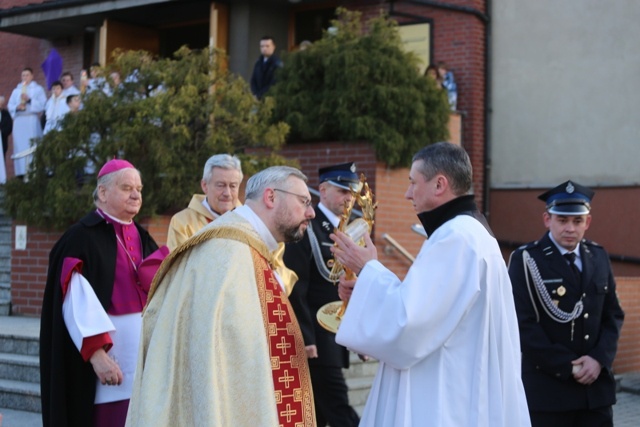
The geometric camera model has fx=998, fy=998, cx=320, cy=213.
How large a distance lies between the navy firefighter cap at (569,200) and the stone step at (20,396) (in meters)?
4.64

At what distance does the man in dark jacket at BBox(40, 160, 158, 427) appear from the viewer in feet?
17.8

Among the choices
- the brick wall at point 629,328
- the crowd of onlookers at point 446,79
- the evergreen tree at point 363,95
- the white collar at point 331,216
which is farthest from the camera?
the crowd of onlookers at point 446,79

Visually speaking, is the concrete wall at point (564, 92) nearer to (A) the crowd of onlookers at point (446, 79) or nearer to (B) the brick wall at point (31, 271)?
(A) the crowd of onlookers at point (446, 79)

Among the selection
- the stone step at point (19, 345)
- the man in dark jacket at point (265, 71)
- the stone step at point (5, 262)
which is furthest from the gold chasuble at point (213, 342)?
the man in dark jacket at point (265, 71)

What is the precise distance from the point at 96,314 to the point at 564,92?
439 inches

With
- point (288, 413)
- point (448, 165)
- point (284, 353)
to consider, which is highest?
point (448, 165)

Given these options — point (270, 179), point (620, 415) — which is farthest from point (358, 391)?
point (270, 179)

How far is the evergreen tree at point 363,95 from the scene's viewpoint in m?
12.4

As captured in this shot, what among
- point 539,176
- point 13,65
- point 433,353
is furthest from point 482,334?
point 13,65

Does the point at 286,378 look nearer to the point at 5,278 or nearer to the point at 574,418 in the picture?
the point at 574,418

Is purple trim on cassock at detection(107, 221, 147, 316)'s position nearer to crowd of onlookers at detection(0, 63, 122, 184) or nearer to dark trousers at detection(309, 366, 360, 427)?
dark trousers at detection(309, 366, 360, 427)

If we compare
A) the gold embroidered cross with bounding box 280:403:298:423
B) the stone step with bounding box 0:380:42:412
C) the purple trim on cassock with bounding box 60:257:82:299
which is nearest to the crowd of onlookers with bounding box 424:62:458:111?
the stone step with bounding box 0:380:42:412

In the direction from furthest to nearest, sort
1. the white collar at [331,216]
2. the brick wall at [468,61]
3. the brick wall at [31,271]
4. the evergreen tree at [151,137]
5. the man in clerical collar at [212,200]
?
the brick wall at [468,61], the brick wall at [31,271], the evergreen tree at [151,137], the white collar at [331,216], the man in clerical collar at [212,200]

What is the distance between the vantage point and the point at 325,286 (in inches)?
272
